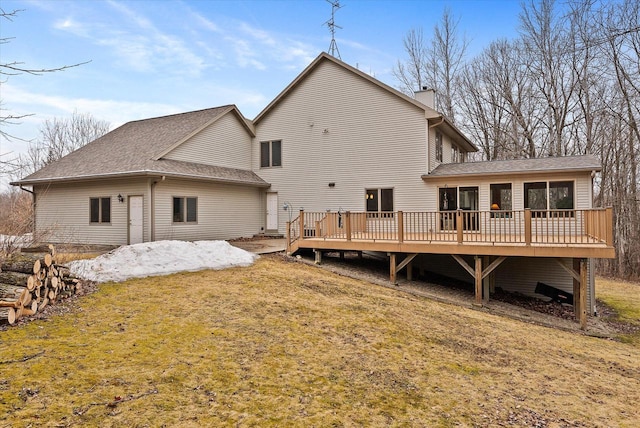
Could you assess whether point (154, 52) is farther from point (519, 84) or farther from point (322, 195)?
point (519, 84)

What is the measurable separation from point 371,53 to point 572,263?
21.0 meters

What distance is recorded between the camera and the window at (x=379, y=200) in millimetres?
15647

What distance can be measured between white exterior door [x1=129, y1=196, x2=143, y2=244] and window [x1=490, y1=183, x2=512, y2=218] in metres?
12.4

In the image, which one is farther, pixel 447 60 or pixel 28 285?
pixel 447 60

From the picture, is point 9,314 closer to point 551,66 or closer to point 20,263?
point 20,263

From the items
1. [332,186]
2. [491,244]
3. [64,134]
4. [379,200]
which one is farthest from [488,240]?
[64,134]

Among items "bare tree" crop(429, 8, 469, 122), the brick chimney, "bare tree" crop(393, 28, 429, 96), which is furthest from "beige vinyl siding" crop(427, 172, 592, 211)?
"bare tree" crop(393, 28, 429, 96)

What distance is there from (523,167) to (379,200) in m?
5.34

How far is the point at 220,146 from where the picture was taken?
17219 millimetres

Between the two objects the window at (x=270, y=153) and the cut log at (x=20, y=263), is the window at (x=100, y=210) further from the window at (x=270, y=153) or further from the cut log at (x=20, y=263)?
the cut log at (x=20, y=263)

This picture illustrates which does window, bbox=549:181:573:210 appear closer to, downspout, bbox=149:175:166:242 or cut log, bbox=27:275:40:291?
downspout, bbox=149:175:166:242

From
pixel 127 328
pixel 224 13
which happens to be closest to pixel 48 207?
pixel 224 13

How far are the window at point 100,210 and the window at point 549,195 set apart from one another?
15161mm

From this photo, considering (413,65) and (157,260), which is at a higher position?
(413,65)
